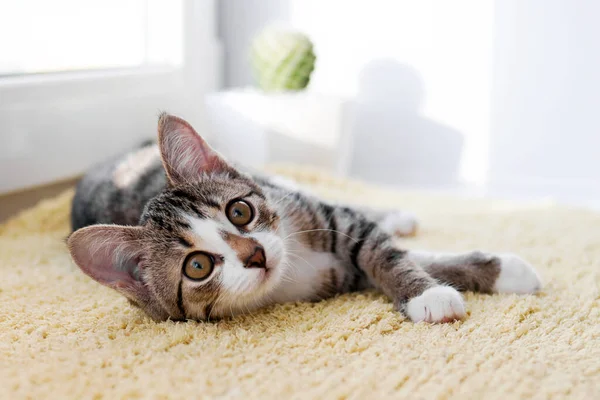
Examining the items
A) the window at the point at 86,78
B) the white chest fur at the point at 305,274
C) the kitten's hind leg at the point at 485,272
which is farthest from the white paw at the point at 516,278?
the window at the point at 86,78

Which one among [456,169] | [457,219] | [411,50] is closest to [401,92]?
[411,50]

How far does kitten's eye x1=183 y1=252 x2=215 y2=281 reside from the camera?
103 cm

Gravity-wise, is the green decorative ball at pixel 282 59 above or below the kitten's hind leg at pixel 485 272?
above

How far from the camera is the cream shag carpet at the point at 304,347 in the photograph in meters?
0.78

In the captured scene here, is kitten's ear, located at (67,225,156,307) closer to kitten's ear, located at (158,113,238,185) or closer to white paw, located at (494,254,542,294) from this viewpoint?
kitten's ear, located at (158,113,238,185)

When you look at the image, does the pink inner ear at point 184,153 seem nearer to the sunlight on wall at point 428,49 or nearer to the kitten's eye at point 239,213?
the kitten's eye at point 239,213

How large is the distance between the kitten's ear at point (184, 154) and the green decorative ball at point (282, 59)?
1.45 metres

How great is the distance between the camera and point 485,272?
3.87ft

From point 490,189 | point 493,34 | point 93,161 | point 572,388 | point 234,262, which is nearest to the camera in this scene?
point 572,388

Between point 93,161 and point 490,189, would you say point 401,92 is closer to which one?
point 490,189

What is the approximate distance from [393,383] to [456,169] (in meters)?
2.36

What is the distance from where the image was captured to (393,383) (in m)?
0.78

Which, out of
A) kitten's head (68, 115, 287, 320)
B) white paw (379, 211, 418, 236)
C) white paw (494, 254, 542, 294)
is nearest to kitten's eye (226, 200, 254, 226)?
kitten's head (68, 115, 287, 320)

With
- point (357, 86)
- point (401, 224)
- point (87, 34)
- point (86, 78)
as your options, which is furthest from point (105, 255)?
point (357, 86)
